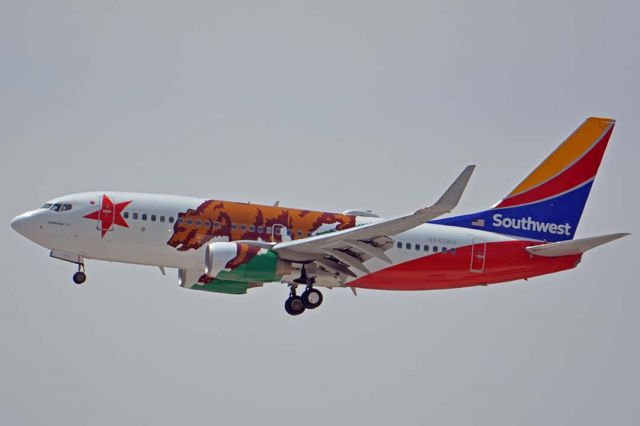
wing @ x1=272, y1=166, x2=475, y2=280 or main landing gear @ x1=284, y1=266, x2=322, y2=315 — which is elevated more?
wing @ x1=272, y1=166, x2=475, y2=280

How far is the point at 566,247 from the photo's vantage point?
51594mm

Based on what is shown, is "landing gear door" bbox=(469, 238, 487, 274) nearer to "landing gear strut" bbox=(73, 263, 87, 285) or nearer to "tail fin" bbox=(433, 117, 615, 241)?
"tail fin" bbox=(433, 117, 615, 241)

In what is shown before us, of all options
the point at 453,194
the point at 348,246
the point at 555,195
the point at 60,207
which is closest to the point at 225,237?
the point at 348,246

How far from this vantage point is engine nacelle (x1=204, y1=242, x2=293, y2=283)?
158ft

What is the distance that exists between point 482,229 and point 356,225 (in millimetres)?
5879

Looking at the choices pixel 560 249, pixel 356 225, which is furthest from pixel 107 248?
pixel 560 249

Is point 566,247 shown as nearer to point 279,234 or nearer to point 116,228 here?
point 279,234

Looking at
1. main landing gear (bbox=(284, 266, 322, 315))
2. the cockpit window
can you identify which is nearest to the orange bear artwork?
main landing gear (bbox=(284, 266, 322, 315))

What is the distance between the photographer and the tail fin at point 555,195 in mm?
54062

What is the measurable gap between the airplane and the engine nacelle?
39 millimetres

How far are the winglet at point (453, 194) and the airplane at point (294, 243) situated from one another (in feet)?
10.1

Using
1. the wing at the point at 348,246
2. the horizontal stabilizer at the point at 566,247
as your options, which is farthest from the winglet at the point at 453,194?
the horizontal stabilizer at the point at 566,247

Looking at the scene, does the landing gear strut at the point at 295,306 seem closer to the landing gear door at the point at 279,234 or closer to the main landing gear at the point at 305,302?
the main landing gear at the point at 305,302

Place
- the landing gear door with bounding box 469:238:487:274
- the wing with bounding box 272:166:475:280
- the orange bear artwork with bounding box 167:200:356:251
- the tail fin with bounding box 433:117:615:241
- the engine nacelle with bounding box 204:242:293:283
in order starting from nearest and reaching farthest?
the wing with bounding box 272:166:475:280 < the engine nacelle with bounding box 204:242:293:283 < the orange bear artwork with bounding box 167:200:356:251 < the landing gear door with bounding box 469:238:487:274 < the tail fin with bounding box 433:117:615:241
